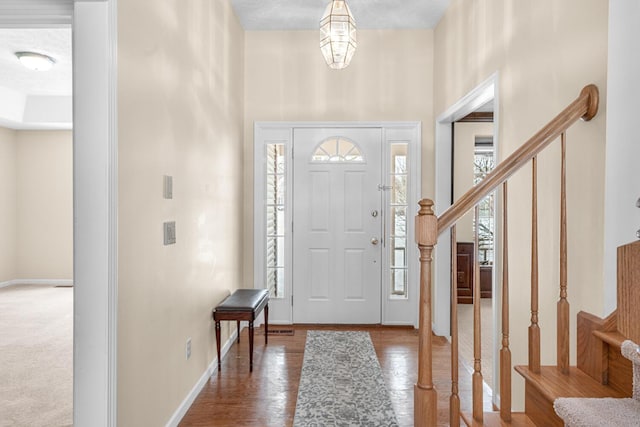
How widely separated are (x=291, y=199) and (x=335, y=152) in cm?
69

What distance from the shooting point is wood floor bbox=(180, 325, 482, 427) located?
251cm

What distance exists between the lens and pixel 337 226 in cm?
437

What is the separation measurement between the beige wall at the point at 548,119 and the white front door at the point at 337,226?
1617 millimetres

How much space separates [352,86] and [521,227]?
2.52m

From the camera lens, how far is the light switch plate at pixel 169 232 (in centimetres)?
225

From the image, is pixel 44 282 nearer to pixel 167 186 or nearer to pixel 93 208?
pixel 167 186

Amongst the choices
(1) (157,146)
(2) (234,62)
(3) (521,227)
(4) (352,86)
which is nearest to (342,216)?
(4) (352,86)

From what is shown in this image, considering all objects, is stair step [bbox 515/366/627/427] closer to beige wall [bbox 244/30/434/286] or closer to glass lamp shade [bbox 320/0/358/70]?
glass lamp shade [bbox 320/0/358/70]

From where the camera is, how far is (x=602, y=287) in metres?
1.68

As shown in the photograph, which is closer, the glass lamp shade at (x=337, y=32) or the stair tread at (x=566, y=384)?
the stair tread at (x=566, y=384)

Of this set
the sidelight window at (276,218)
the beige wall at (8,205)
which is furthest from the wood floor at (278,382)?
the beige wall at (8,205)

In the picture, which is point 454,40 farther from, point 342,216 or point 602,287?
point 602,287

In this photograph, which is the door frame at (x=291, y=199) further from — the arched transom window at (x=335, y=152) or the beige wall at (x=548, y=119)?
the beige wall at (x=548, y=119)

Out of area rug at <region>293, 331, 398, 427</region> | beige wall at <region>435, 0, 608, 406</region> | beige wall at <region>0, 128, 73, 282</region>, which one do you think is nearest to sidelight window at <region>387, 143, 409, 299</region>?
area rug at <region>293, 331, 398, 427</region>
